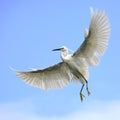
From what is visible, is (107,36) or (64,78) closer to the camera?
(107,36)

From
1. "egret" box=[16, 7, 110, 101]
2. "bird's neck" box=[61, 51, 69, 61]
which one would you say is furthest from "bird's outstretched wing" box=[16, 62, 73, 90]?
"bird's neck" box=[61, 51, 69, 61]

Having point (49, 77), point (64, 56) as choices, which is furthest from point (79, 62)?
point (49, 77)

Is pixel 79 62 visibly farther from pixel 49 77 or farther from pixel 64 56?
pixel 49 77

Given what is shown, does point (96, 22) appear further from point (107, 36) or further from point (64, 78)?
point (64, 78)

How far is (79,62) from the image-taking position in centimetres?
2856

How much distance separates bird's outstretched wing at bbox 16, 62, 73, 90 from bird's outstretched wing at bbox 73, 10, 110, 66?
1174 millimetres

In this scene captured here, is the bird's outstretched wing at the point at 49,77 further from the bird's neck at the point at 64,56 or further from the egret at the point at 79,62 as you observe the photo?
the bird's neck at the point at 64,56

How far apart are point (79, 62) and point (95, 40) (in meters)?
0.92

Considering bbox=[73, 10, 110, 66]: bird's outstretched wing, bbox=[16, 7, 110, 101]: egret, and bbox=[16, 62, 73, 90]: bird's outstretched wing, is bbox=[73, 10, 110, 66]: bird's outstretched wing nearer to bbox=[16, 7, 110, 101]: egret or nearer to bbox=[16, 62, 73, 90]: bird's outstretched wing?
bbox=[16, 7, 110, 101]: egret

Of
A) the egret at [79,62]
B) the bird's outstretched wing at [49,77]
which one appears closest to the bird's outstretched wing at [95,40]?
the egret at [79,62]

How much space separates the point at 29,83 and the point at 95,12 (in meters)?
3.87

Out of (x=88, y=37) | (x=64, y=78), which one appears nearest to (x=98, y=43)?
(x=88, y=37)

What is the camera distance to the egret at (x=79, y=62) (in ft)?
90.5

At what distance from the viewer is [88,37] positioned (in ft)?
92.3
